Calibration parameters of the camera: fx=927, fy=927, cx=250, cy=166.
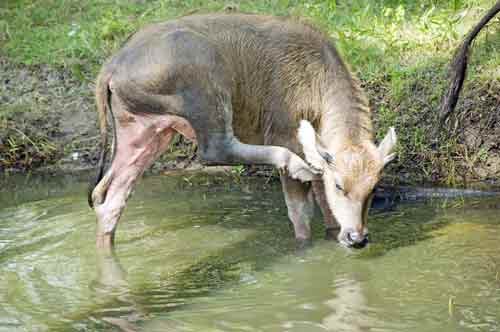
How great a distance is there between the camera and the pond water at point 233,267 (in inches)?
230

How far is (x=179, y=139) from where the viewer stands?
9.69 m

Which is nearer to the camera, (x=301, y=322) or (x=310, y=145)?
(x=301, y=322)

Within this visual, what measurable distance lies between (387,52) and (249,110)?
293 cm

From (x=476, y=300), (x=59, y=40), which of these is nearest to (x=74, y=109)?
(x=59, y=40)

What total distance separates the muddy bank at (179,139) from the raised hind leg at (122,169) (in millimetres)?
1929

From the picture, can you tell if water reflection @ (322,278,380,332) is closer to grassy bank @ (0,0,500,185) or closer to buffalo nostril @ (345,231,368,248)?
buffalo nostril @ (345,231,368,248)

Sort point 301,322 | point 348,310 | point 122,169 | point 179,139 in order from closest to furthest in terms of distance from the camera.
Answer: point 301,322, point 348,310, point 122,169, point 179,139

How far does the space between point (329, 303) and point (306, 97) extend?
196cm

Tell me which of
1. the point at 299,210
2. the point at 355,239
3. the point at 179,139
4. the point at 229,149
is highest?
the point at 229,149

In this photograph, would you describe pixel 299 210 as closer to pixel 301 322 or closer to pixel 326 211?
pixel 326 211

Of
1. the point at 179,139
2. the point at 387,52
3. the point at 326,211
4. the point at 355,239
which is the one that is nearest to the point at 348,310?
the point at 355,239

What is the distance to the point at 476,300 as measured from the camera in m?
5.98

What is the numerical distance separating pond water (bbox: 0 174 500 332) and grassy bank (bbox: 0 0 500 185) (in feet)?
2.53

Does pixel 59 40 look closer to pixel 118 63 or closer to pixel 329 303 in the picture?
pixel 118 63
